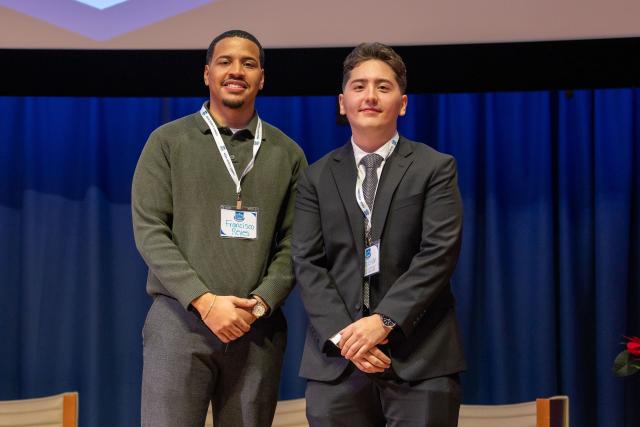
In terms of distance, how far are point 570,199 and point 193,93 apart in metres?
2.15

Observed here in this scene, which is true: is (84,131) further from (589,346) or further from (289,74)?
(589,346)

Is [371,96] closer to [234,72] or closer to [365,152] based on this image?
[365,152]

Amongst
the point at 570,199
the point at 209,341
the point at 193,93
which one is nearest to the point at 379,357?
the point at 209,341

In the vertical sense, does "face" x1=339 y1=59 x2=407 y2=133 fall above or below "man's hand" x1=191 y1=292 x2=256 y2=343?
above

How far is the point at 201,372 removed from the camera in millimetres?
2471

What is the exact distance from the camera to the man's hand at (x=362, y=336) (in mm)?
2223

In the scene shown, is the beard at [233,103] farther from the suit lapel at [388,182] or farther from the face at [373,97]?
the suit lapel at [388,182]

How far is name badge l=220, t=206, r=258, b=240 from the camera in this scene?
2.53m

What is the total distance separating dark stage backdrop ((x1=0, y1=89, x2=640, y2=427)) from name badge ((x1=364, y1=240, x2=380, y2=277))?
2348mm

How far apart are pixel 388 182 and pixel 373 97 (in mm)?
259

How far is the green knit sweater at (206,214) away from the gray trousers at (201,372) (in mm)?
107

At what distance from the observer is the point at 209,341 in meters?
2.47

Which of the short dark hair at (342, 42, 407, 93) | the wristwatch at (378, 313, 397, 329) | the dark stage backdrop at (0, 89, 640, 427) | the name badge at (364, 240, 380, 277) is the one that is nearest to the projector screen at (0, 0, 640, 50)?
the dark stage backdrop at (0, 89, 640, 427)

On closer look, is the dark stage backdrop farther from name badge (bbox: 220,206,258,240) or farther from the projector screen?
name badge (bbox: 220,206,258,240)
